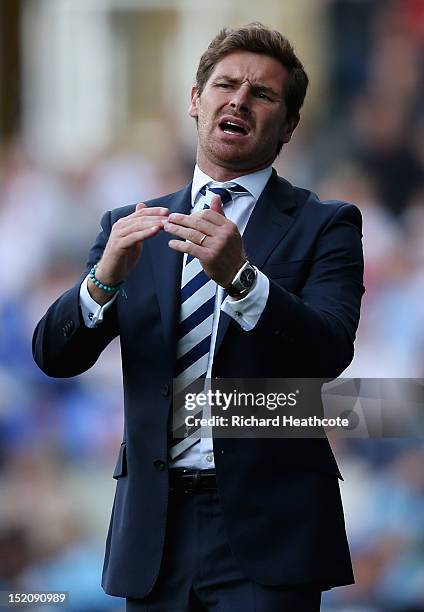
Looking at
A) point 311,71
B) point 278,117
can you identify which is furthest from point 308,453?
point 311,71

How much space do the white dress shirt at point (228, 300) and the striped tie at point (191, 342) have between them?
0.01m

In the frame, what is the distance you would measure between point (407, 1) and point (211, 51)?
2858 mm

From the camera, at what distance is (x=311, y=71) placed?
5.71 metres

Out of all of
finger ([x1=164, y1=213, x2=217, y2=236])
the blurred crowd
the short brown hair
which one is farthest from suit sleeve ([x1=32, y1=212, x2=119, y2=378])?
the blurred crowd

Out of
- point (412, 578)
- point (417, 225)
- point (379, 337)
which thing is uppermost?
point (417, 225)

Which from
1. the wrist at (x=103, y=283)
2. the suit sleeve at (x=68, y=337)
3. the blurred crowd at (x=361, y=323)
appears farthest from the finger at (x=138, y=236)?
the blurred crowd at (x=361, y=323)

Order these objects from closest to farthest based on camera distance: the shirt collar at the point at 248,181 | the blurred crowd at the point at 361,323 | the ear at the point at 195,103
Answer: the shirt collar at the point at 248,181 → the ear at the point at 195,103 → the blurred crowd at the point at 361,323

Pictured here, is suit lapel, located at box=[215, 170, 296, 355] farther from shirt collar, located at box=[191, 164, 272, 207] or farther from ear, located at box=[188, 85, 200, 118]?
ear, located at box=[188, 85, 200, 118]

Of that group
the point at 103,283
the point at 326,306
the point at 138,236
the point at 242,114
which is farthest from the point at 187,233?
the point at 242,114

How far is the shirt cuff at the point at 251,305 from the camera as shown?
2396 millimetres

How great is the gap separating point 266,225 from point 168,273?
233 mm

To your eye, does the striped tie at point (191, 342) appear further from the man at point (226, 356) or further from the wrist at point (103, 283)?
the wrist at point (103, 283)

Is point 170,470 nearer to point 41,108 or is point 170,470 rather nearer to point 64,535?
point 64,535

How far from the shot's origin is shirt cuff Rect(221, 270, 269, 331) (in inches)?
94.3
